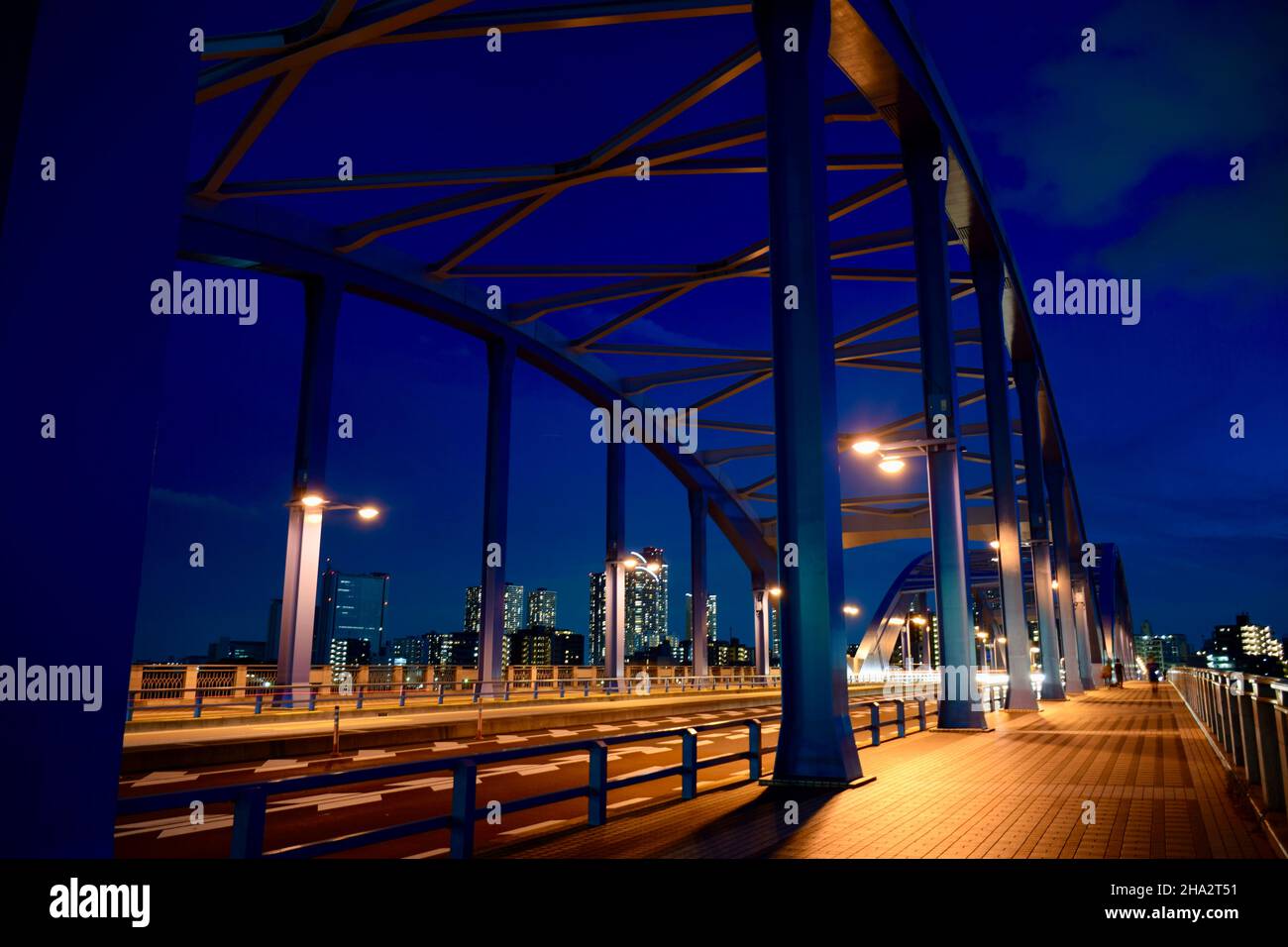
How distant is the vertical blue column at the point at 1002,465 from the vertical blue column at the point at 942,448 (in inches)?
261

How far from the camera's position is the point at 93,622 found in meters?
4.08

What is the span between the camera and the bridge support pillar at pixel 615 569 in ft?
146

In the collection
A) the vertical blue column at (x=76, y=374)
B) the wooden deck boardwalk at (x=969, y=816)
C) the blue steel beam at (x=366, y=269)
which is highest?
the blue steel beam at (x=366, y=269)

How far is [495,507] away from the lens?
38.5 m

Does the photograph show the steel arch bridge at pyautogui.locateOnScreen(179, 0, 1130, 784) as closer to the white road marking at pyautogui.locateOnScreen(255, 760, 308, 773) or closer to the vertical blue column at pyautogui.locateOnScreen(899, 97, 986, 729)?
the vertical blue column at pyautogui.locateOnScreen(899, 97, 986, 729)

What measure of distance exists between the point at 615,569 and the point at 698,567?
39.2 ft

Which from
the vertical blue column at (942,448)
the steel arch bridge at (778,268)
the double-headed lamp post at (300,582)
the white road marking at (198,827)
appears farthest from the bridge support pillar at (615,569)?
the white road marking at (198,827)

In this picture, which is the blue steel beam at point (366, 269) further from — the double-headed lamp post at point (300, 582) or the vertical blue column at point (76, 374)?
the vertical blue column at point (76, 374)

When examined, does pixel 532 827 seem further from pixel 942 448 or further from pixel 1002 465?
pixel 1002 465

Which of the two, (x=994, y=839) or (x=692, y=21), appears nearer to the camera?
(x=994, y=839)

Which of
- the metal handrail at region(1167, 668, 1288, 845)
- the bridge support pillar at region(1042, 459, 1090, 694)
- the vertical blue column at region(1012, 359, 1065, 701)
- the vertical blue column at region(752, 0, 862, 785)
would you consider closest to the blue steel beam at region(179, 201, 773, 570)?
the vertical blue column at region(752, 0, 862, 785)

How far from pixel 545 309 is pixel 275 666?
16899 mm

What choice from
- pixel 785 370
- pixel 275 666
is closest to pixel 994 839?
pixel 785 370
